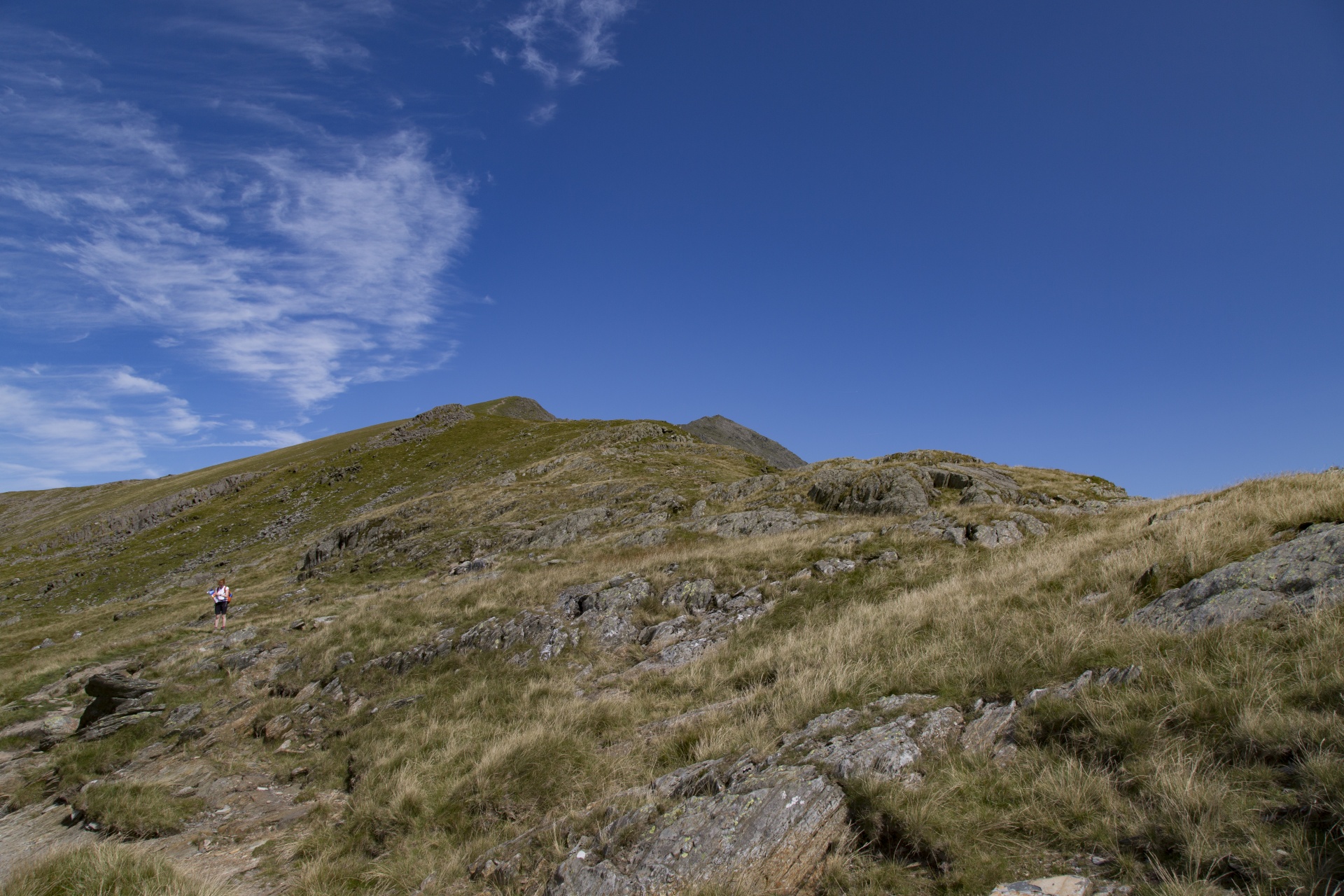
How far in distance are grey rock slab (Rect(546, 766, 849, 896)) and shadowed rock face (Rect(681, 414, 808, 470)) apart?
128 metres

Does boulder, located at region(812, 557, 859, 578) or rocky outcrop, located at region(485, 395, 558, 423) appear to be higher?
rocky outcrop, located at region(485, 395, 558, 423)

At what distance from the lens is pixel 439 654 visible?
725 inches

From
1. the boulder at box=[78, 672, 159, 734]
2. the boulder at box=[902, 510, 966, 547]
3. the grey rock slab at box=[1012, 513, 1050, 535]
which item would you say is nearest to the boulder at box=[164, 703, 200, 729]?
the boulder at box=[78, 672, 159, 734]

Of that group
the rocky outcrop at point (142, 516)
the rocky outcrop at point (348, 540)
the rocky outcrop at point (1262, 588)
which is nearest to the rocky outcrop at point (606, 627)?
the rocky outcrop at point (1262, 588)

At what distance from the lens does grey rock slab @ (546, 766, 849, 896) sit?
5.80 metres

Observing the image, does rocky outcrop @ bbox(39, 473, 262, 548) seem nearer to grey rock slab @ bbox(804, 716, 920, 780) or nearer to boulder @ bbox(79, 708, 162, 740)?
boulder @ bbox(79, 708, 162, 740)

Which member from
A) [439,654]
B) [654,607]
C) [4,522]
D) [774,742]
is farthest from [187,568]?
[4,522]

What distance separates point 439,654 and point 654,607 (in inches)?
272

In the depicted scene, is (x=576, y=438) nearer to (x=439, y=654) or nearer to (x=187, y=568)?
(x=187, y=568)

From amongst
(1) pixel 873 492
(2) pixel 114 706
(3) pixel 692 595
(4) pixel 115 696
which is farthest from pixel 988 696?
(1) pixel 873 492

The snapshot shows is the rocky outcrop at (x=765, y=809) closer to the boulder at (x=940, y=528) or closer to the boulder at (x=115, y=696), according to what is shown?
the boulder at (x=940, y=528)

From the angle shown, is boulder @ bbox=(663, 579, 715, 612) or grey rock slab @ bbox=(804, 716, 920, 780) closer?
grey rock slab @ bbox=(804, 716, 920, 780)

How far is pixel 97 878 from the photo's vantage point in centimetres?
685

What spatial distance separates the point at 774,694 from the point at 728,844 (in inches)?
153
